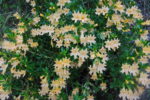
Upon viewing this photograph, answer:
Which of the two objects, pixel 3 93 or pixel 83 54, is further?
pixel 3 93

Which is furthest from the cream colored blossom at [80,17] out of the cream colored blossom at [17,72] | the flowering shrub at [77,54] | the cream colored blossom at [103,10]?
the cream colored blossom at [17,72]

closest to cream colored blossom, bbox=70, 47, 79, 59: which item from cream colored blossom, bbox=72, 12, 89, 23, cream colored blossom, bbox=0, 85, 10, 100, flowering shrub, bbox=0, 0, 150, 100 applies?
flowering shrub, bbox=0, 0, 150, 100

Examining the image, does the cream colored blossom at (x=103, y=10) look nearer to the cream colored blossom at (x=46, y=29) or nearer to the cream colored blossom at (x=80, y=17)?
the cream colored blossom at (x=80, y=17)

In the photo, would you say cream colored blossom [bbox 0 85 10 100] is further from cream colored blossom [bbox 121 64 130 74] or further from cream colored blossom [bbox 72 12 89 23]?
cream colored blossom [bbox 121 64 130 74]

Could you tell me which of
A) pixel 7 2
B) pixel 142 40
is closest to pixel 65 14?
pixel 142 40

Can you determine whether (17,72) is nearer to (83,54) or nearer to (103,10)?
(83,54)

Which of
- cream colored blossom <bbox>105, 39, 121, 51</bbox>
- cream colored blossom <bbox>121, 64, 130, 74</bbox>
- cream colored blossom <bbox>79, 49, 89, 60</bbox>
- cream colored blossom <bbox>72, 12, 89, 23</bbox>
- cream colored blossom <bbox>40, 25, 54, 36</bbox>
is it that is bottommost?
cream colored blossom <bbox>121, 64, 130, 74</bbox>

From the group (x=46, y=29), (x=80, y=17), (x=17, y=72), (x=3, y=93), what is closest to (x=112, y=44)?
(x=80, y=17)

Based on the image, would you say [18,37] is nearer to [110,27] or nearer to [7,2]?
[110,27]
